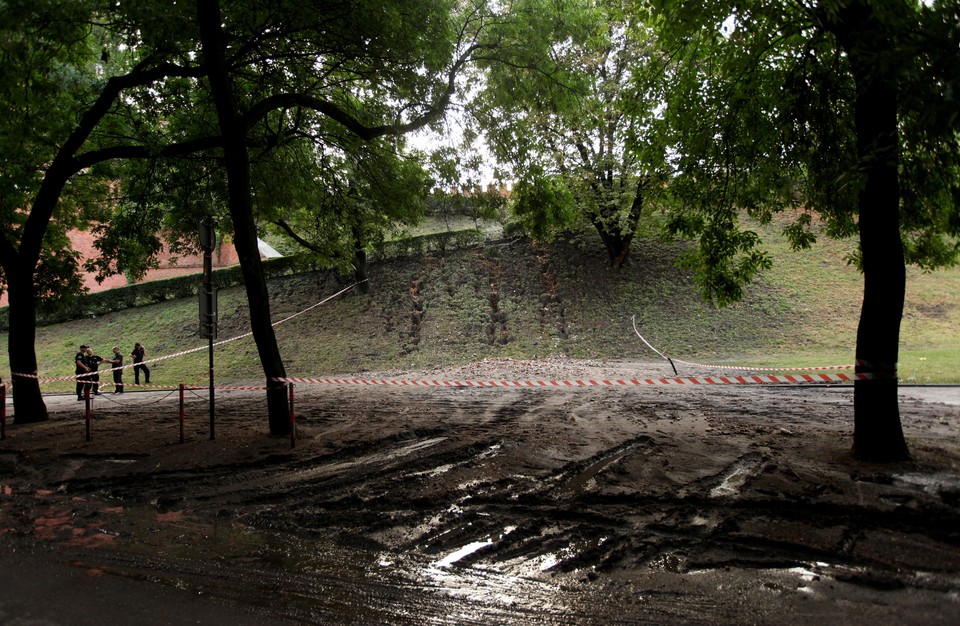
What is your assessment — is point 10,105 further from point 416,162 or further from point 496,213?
point 496,213

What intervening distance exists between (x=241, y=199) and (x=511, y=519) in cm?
652

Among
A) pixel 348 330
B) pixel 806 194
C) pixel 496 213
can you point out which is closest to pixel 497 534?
pixel 806 194

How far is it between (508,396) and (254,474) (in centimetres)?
701

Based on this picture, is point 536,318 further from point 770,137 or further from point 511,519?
point 511,519

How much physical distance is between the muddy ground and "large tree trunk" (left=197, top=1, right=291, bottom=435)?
0.86m

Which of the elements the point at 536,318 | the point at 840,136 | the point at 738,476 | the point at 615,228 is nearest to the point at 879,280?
the point at 840,136

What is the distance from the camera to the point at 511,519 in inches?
207

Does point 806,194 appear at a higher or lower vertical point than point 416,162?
lower

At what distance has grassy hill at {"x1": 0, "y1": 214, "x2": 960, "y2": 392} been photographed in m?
21.3

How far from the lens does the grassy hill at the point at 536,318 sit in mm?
21297

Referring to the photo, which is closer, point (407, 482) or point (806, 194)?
point (407, 482)

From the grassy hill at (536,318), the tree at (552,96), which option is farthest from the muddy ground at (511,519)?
the grassy hill at (536,318)

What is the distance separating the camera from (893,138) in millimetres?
6062

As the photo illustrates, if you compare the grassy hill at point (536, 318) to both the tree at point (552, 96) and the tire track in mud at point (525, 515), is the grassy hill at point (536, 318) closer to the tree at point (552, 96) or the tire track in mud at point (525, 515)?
the tree at point (552, 96)
